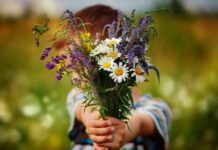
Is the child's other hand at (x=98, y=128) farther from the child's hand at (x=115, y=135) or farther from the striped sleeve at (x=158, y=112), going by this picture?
the striped sleeve at (x=158, y=112)

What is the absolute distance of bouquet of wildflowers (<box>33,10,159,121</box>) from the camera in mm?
1041

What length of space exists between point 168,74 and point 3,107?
0.63 meters

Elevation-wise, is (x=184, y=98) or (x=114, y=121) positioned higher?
(x=114, y=121)

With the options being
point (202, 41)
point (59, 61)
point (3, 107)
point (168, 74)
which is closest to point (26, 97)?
point (3, 107)

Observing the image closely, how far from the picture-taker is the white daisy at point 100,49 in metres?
1.04

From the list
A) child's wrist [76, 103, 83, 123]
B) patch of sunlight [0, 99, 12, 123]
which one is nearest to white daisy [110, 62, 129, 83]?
child's wrist [76, 103, 83, 123]

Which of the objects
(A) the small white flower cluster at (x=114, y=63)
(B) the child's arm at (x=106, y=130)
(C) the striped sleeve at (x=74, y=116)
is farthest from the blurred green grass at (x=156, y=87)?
(A) the small white flower cluster at (x=114, y=63)

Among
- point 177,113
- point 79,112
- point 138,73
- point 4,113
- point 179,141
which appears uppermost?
point 138,73

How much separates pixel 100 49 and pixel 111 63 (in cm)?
3

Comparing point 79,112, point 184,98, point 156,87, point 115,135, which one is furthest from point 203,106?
point 115,135

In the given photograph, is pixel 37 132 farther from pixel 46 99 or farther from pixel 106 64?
pixel 106 64

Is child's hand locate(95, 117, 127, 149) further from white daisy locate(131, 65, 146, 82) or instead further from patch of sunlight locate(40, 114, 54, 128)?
patch of sunlight locate(40, 114, 54, 128)

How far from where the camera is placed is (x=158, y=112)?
4.58 feet

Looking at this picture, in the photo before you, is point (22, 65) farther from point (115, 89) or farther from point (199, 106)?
point (115, 89)
